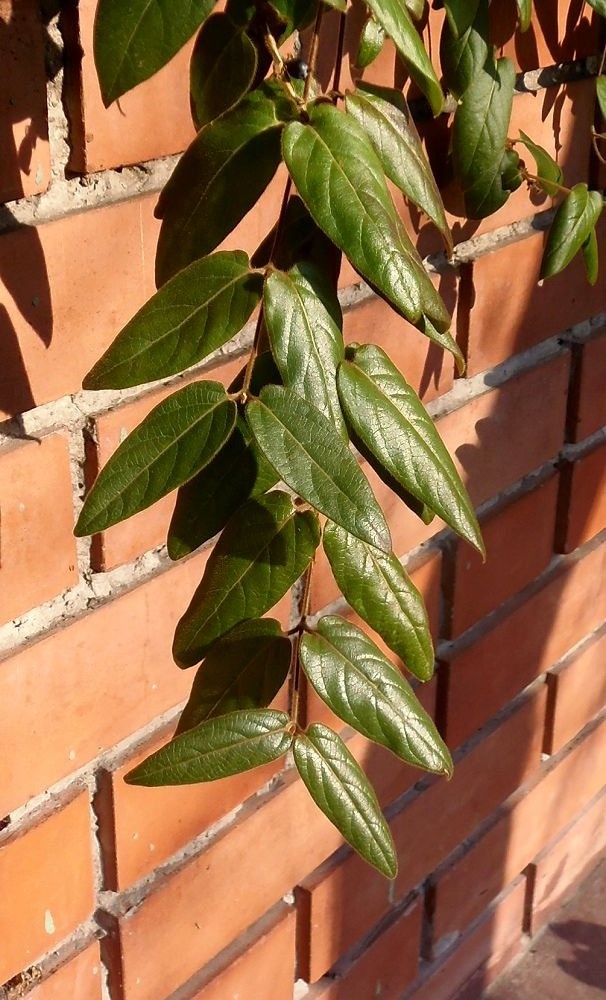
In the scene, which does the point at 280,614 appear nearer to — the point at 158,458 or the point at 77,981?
the point at 77,981

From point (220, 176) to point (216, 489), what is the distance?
0.46ft

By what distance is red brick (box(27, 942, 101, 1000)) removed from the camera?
0.86 meters

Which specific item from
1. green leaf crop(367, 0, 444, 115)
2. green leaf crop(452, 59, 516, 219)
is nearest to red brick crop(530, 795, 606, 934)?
green leaf crop(452, 59, 516, 219)

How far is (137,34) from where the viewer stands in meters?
0.49

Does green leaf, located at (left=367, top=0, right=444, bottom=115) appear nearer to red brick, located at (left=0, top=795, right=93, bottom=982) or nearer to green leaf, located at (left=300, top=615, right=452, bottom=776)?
green leaf, located at (left=300, top=615, right=452, bottom=776)

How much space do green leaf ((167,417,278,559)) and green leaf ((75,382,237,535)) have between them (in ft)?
0.09

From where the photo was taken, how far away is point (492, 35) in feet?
2.90

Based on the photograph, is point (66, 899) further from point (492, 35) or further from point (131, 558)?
point (492, 35)

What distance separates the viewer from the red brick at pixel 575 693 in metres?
1.34

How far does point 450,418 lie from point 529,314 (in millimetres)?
132

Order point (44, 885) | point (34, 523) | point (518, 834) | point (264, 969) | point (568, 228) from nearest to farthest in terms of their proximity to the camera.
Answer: point (34, 523), point (44, 885), point (568, 228), point (264, 969), point (518, 834)

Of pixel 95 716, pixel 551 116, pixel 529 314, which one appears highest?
pixel 551 116

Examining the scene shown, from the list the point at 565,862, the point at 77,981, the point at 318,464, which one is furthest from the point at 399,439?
the point at 565,862

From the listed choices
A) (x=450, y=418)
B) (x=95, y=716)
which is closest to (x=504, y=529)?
(x=450, y=418)
